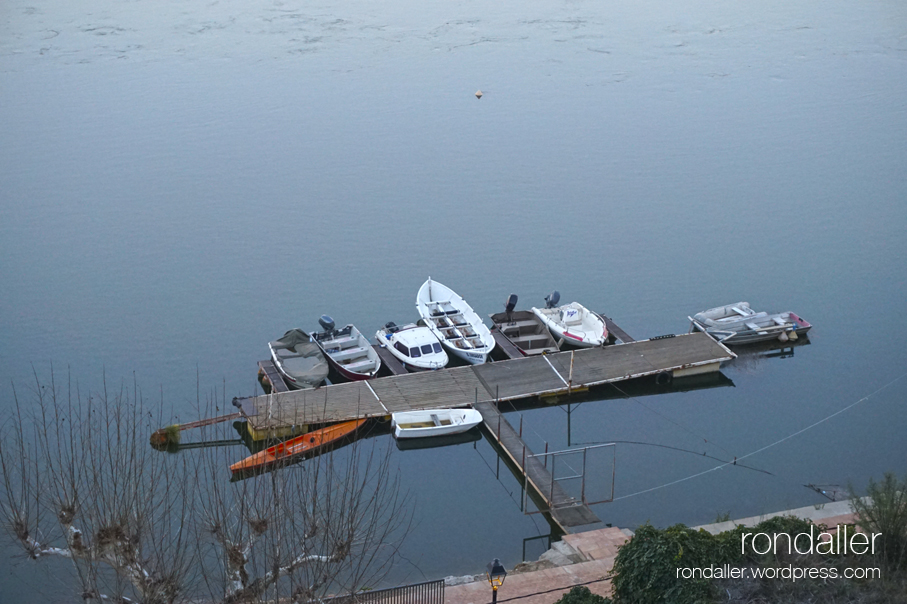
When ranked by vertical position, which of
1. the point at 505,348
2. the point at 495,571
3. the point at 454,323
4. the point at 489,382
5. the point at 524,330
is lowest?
the point at 489,382

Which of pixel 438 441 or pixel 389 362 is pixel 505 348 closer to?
pixel 389 362

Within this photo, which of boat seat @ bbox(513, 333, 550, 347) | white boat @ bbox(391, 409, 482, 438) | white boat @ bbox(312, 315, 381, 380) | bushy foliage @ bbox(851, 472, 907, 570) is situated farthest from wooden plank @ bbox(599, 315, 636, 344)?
bushy foliage @ bbox(851, 472, 907, 570)

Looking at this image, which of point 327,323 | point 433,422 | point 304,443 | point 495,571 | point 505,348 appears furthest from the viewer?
point 505,348

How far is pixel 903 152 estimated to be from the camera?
186ft

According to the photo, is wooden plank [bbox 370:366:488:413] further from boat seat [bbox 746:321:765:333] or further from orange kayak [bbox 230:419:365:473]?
boat seat [bbox 746:321:765:333]

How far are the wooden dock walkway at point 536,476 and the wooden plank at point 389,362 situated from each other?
350cm

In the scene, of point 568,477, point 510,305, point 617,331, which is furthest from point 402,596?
point 617,331

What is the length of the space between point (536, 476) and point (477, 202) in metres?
23.0

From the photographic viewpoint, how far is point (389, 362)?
3562cm

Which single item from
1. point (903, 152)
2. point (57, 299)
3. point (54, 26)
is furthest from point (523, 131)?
point (54, 26)

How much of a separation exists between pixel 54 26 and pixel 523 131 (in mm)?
38477

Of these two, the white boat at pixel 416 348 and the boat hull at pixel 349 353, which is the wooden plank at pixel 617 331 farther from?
the boat hull at pixel 349 353

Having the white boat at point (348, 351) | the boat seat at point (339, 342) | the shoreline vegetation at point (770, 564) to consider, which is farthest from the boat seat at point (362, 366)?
the shoreline vegetation at point (770, 564)

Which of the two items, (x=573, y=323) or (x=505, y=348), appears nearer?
(x=505, y=348)
